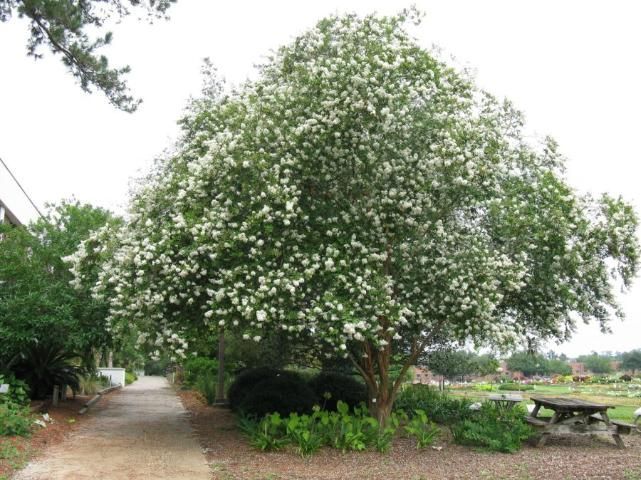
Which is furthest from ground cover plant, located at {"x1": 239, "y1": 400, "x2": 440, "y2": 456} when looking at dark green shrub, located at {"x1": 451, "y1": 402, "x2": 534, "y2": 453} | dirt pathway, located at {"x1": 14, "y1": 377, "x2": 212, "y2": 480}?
dirt pathway, located at {"x1": 14, "y1": 377, "x2": 212, "y2": 480}

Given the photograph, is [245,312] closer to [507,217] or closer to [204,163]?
A: [204,163]

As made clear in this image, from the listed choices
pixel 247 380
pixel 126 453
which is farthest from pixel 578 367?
pixel 126 453

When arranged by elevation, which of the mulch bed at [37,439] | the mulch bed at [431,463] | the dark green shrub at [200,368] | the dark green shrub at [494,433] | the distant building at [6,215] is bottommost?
the mulch bed at [431,463]

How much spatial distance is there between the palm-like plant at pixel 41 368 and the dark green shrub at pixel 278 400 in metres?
6.07

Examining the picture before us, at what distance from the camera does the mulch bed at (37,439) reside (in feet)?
29.6

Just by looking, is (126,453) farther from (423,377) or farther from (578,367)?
(578,367)

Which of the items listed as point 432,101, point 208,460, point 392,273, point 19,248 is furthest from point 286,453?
point 19,248

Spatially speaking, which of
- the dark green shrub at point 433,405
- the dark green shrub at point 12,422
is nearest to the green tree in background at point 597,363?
the dark green shrub at point 433,405

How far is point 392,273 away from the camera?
1153cm

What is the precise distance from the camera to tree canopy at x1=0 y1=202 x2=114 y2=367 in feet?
46.7

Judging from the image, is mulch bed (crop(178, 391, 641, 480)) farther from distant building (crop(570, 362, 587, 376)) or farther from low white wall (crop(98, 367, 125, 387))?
distant building (crop(570, 362, 587, 376))

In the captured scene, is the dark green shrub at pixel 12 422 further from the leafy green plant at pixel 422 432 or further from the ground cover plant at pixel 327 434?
the leafy green plant at pixel 422 432

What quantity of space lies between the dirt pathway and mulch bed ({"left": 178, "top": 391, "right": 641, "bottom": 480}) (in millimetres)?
449

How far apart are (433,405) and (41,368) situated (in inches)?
401
